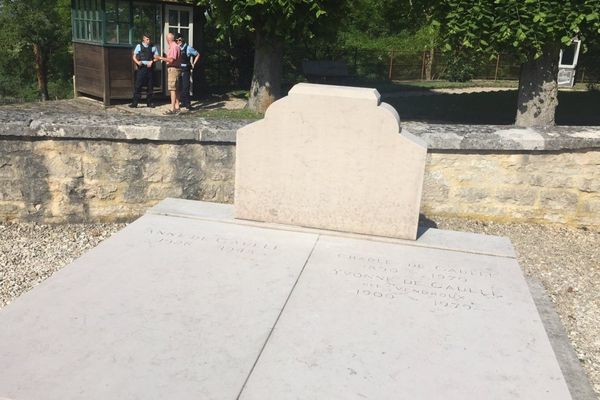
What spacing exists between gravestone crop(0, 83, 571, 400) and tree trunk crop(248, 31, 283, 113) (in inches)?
347

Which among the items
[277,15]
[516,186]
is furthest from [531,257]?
[277,15]

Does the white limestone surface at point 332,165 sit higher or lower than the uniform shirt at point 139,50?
lower

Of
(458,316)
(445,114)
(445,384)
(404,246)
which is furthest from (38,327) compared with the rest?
(445,114)

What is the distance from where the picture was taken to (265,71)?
12656 mm

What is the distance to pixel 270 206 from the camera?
4105mm

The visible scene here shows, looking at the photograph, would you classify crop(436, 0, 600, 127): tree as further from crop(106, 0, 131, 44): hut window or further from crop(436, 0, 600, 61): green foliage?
crop(106, 0, 131, 44): hut window

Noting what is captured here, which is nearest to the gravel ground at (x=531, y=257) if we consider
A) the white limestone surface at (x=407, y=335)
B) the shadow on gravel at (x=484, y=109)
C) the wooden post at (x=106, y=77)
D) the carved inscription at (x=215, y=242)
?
the white limestone surface at (x=407, y=335)

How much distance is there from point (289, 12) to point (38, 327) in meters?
8.40

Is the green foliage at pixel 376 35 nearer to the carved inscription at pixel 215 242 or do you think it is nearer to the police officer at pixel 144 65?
the police officer at pixel 144 65

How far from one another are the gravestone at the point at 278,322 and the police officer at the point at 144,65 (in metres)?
10.7

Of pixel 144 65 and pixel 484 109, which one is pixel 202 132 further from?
pixel 484 109

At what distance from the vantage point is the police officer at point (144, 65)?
13.7 meters

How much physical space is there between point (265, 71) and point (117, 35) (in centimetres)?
419

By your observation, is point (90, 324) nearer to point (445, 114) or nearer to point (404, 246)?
point (404, 246)
